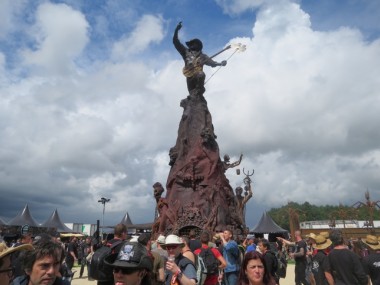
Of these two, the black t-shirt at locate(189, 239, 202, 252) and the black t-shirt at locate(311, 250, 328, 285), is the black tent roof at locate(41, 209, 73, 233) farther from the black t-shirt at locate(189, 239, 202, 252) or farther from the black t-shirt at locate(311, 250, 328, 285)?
the black t-shirt at locate(311, 250, 328, 285)

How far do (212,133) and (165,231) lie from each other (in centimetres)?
709

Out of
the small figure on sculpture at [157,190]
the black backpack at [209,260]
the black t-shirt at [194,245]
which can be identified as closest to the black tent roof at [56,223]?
the small figure on sculpture at [157,190]

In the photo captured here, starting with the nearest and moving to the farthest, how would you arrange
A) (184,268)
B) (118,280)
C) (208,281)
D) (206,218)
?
(118,280) → (184,268) → (208,281) → (206,218)

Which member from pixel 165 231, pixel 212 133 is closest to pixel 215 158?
pixel 212 133

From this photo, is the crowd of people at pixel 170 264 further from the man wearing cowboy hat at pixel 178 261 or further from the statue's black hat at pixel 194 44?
the statue's black hat at pixel 194 44

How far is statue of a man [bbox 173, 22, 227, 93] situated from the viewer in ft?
77.5

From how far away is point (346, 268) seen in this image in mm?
5430

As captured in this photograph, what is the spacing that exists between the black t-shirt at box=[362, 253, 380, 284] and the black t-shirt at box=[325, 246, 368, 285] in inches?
20.9

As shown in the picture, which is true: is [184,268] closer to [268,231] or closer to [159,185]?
[159,185]

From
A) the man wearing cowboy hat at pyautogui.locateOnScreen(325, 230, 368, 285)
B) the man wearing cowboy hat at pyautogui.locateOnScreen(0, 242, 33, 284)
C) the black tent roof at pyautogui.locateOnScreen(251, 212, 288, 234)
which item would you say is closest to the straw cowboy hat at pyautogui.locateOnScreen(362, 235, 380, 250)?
the man wearing cowboy hat at pyautogui.locateOnScreen(325, 230, 368, 285)

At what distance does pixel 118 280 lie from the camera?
2.44 metres

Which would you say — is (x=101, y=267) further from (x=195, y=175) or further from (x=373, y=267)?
(x=195, y=175)

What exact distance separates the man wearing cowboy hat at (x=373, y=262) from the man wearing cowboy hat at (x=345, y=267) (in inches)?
21.4

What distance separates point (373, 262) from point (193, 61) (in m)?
19.6
